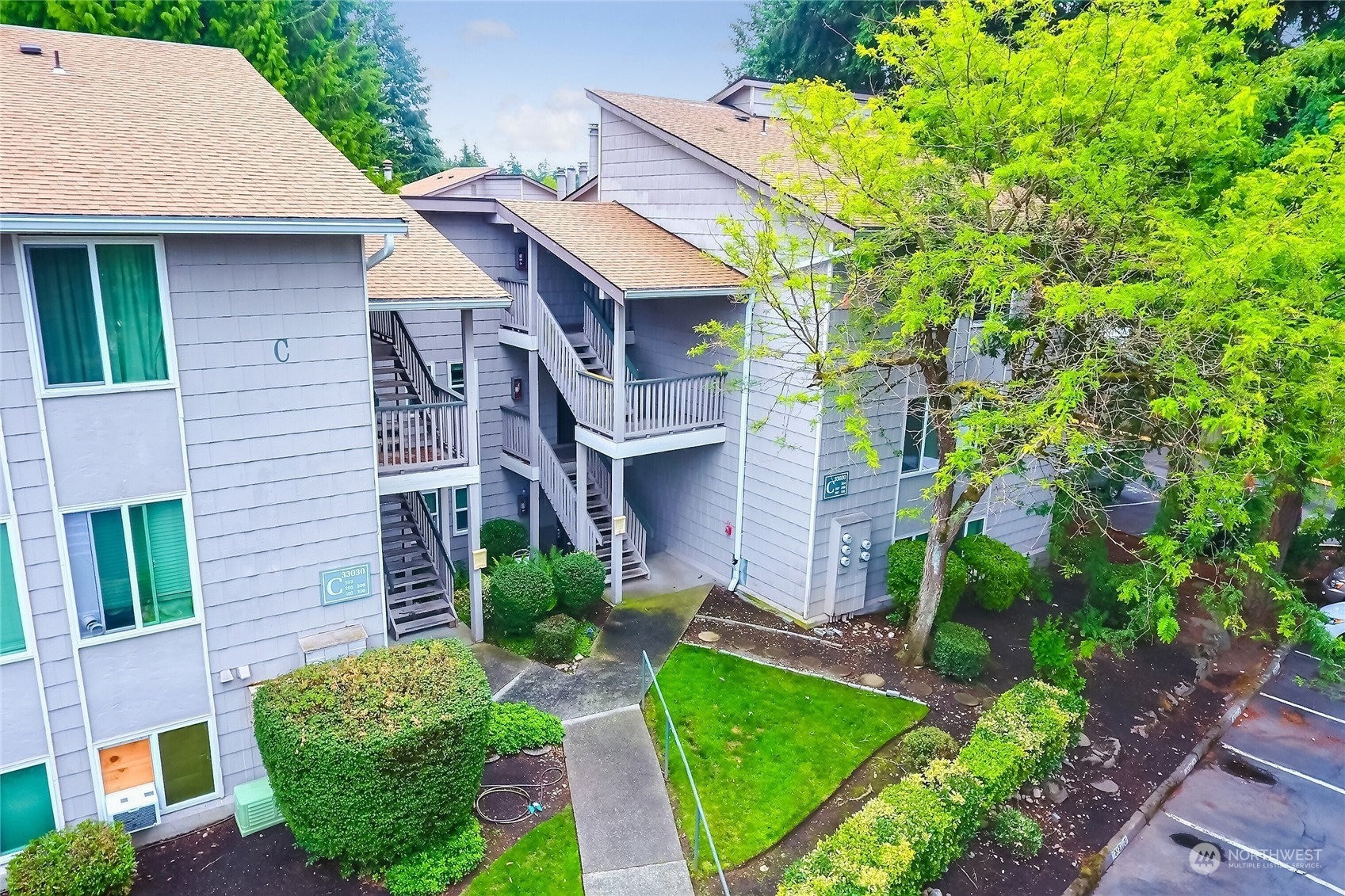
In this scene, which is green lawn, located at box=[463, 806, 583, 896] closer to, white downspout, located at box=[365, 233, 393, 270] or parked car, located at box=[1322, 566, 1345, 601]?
white downspout, located at box=[365, 233, 393, 270]

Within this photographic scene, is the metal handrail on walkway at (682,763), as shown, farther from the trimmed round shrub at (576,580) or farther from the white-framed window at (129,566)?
the white-framed window at (129,566)

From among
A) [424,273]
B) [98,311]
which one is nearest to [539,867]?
[98,311]

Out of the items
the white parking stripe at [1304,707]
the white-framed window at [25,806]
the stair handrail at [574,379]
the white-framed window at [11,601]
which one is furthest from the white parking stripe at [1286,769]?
the white-framed window at [11,601]

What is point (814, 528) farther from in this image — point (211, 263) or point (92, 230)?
point (92, 230)

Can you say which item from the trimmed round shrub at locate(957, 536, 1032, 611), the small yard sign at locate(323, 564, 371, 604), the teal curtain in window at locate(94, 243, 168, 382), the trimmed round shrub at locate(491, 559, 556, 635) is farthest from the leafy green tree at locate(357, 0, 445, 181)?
the teal curtain in window at locate(94, 243, 168, 382)

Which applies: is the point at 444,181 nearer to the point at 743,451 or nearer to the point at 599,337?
the point at 599,337
